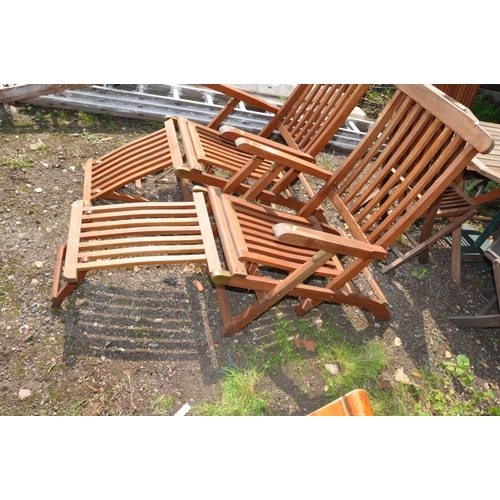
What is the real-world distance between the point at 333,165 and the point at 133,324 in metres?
2.65

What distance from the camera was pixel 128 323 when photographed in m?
2.49

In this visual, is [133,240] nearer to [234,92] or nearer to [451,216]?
[234,92]

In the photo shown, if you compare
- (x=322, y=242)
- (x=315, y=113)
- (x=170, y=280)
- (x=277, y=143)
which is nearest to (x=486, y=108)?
(x=315, y=113)

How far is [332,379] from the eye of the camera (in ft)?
8.16

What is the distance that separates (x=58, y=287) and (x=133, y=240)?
562 mm

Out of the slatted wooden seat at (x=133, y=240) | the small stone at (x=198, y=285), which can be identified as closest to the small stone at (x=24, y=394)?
the slatted wooden seat at (x=133, y=240)

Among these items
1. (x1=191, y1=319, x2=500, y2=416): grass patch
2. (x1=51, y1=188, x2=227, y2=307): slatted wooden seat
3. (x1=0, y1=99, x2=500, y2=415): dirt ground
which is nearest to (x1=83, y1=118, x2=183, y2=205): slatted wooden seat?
(x1=0, y1=99, x2=500, y2=415): dirt ground

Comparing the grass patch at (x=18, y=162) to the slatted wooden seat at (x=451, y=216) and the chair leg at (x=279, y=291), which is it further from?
the slatted wooden seat at (x=451, y=216)

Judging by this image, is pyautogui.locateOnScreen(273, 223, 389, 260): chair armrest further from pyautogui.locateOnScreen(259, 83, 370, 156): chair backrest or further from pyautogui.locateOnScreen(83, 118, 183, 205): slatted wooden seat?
pyautogui.locateOnScreen(83, 118, 183, 205): slatted wooden seat

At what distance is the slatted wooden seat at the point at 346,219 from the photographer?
207 cm

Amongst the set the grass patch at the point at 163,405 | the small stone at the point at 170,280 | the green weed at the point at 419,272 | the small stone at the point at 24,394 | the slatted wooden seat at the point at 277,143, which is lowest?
the small stone at the point at 24,394

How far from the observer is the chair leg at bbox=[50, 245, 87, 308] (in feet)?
7.54

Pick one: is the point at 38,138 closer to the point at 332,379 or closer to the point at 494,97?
the point at 332,379

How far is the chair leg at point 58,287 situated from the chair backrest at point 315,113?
1768 millimetres
